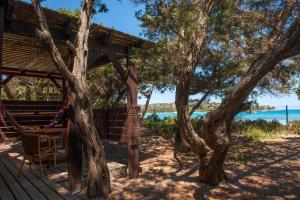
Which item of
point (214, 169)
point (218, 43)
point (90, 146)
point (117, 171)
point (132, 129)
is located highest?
point (218, 43)

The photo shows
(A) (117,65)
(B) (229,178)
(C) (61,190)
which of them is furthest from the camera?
(A) (117,65)

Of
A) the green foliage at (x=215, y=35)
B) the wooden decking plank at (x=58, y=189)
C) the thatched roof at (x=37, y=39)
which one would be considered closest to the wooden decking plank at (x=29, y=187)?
the wooden decking plank at (x=58, y=189)

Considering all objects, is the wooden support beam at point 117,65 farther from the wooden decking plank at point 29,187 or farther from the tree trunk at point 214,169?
the wooden decking plank at point 29,187

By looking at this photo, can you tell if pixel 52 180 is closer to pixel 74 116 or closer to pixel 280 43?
pixel 74 116

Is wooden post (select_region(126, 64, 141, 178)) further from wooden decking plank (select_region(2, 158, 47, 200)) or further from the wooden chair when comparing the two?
wooden decking plank (select_region(2, 158, 47, 200))

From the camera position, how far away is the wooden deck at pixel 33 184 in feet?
13.7

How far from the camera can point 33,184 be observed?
4.81 m

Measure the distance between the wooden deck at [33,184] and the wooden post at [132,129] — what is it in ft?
4.59

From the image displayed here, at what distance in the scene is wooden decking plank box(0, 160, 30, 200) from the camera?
4.17 meters

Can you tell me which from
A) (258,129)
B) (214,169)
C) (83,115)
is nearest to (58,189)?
(83,115)

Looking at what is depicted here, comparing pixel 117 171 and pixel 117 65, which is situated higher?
pixel 117 65

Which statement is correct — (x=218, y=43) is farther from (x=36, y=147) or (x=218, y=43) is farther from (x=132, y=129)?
(x=36, y=147)

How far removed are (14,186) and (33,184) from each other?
31 centimetres

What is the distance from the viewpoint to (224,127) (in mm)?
4559
